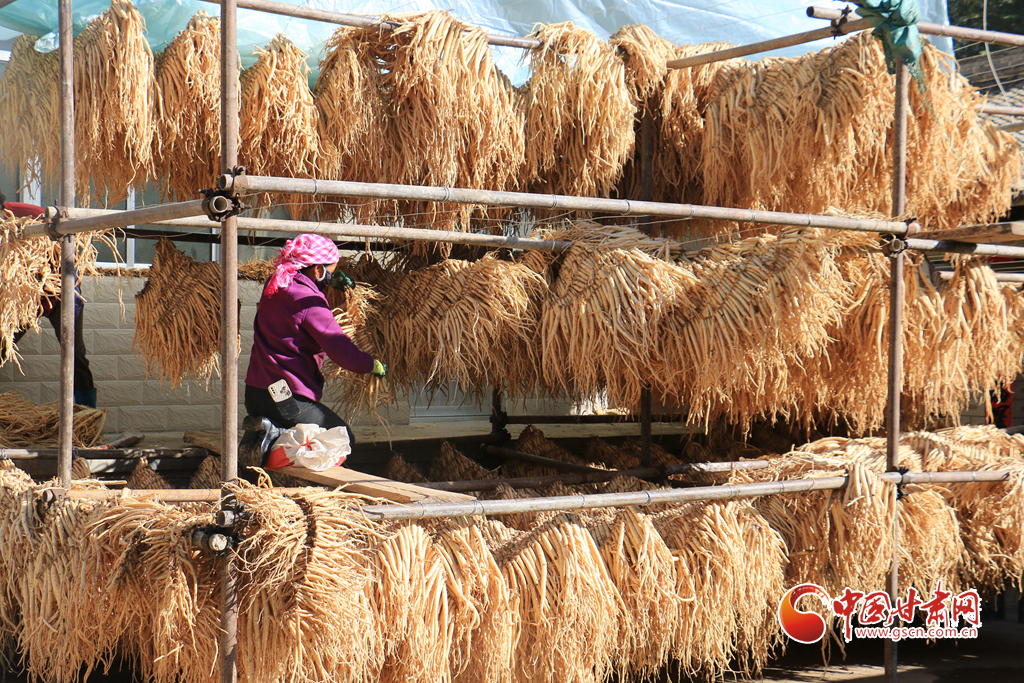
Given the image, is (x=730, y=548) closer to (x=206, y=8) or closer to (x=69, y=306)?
(x=69, y=306)

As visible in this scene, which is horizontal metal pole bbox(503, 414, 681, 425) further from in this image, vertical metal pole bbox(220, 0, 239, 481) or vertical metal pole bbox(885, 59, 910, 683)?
vertical metal pole bbox(220, 0, 239, 481)

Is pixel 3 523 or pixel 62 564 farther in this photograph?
pixel 3 523

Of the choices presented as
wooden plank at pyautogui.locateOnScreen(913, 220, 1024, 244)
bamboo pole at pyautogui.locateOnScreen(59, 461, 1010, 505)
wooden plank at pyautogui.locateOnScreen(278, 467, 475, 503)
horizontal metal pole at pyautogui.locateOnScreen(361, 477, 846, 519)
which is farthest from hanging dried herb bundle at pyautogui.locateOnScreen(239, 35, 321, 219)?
wooden plank at pyautogui.locateOnScreen(913, 220, 1024, 244)

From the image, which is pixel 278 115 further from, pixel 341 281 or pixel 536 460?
pixel 536 460

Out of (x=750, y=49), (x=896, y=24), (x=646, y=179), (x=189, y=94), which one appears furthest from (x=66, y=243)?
(x=896, y=24)

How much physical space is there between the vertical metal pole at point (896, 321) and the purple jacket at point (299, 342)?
2.23 metres

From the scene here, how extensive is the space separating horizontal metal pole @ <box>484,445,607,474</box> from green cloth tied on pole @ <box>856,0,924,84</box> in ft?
7.73

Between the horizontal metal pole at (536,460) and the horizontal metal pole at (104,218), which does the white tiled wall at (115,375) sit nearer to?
the horizontal metal pole at (536,460)

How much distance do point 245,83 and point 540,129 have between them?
1301 millimetres

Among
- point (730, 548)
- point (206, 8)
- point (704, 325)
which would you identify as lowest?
point (730, 548)

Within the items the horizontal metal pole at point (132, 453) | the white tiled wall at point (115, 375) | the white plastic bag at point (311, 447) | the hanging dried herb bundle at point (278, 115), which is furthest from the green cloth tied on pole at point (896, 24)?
the white tiled wall at point (115, 375)

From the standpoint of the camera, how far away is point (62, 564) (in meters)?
3.03

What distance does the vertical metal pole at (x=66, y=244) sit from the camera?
3289 mm

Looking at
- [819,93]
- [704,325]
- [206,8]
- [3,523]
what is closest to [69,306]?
[3,523]
